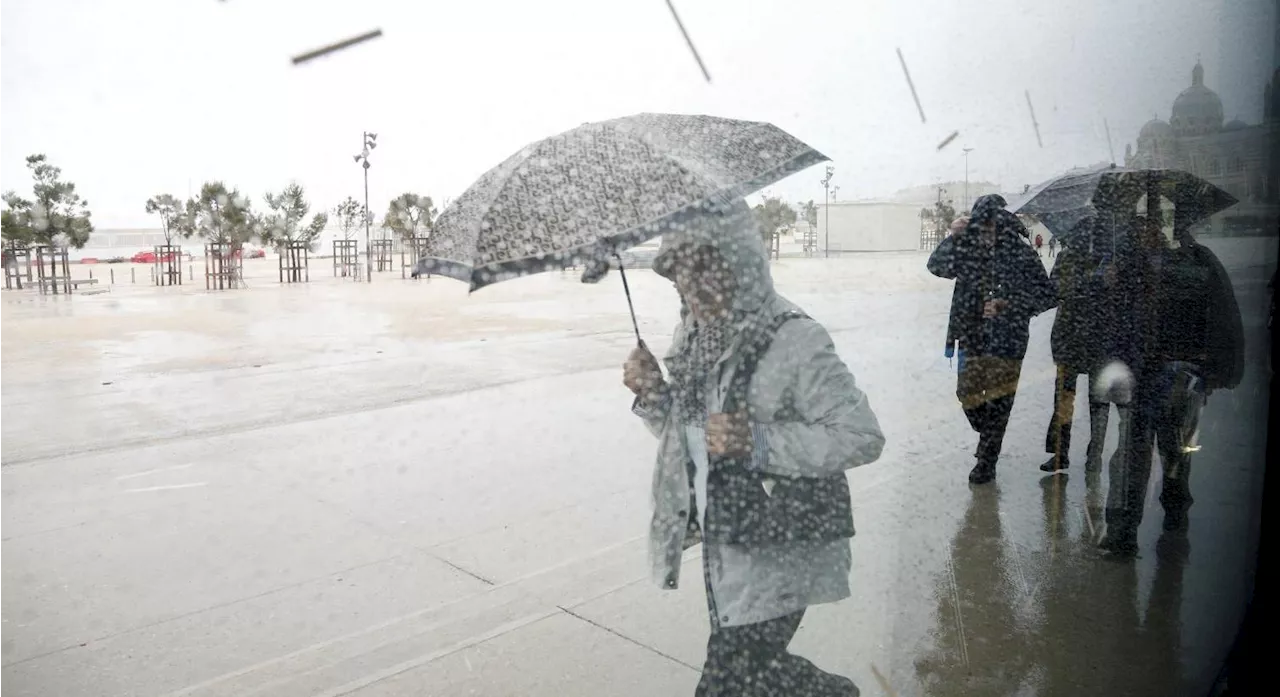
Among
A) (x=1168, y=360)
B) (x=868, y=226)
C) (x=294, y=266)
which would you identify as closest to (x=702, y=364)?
(x=1168, y=360)

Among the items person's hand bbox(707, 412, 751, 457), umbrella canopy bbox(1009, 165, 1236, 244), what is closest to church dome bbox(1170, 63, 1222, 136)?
umbrella canopy bbox(1009, 165, 1236, 244)

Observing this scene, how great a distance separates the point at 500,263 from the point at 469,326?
32.7ft

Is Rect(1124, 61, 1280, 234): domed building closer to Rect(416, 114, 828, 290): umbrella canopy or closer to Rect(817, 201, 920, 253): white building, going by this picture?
Rect(817, 201, 920, 253): white building

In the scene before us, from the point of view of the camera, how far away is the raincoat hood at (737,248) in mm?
1743

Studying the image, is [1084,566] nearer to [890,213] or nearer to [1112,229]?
[1112,229]

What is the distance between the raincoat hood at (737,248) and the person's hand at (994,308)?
2700mm

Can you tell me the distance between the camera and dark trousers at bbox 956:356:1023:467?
429 centimetres

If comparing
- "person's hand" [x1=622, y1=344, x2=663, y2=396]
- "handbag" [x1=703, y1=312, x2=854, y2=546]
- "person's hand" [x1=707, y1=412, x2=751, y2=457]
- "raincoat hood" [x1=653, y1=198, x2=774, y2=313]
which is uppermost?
"raincoat hood" [x1=653, y1=198, x2=774, y2=313]

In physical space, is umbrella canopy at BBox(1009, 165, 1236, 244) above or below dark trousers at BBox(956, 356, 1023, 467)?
above

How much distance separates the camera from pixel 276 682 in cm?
256

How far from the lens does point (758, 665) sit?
1855 mm

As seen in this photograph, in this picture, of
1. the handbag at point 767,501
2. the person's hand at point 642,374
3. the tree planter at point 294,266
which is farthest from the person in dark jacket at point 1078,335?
the tree planter at point 294,266

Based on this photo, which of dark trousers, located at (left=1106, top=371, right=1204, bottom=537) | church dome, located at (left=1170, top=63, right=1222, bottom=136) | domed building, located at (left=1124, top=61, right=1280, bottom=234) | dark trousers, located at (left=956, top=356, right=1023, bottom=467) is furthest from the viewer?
dark trousers, located at (left=956, top=356, right=1023, bottom=467)

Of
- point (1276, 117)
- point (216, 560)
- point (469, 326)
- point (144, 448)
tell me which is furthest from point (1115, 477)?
Result: point (469, 326)
